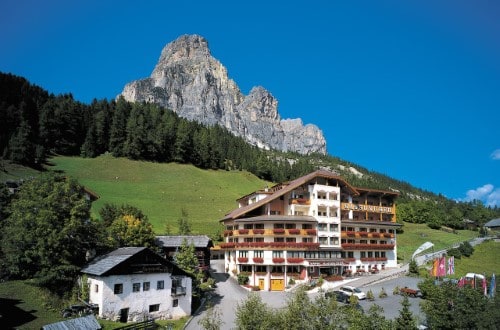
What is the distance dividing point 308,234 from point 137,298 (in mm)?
29168

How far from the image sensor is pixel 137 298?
1592 inches

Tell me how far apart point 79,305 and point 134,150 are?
305 ft

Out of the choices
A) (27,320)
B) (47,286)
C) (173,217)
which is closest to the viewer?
(27,320)

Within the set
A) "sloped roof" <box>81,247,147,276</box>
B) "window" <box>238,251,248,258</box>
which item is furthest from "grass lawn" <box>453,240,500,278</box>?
"sloped roof" <box>81,247,147,276</box>

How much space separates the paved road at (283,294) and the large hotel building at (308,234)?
3410mm

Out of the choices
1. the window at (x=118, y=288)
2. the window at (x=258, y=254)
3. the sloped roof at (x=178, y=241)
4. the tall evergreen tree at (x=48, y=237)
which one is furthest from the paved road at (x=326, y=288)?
the tall evergreen tree at (x=48, y=237)

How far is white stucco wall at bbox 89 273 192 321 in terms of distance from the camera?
38.1 meters

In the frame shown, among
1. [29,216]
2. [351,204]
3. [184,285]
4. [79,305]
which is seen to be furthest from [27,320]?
[351,204]

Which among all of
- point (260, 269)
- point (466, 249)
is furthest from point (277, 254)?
point (466, 249)

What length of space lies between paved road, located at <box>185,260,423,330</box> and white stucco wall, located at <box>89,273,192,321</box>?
239cm

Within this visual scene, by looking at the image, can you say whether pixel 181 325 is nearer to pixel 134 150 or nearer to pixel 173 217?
pixel 173 217

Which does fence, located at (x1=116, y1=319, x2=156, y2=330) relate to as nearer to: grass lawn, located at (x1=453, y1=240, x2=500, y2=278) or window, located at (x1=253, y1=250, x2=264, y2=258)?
window, located at (x1=253, y1=250, x2=264, y2=258)

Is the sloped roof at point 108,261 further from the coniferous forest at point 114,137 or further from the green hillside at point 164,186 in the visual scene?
the coniferous forest at point 114,137

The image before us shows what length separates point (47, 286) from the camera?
129 feet
